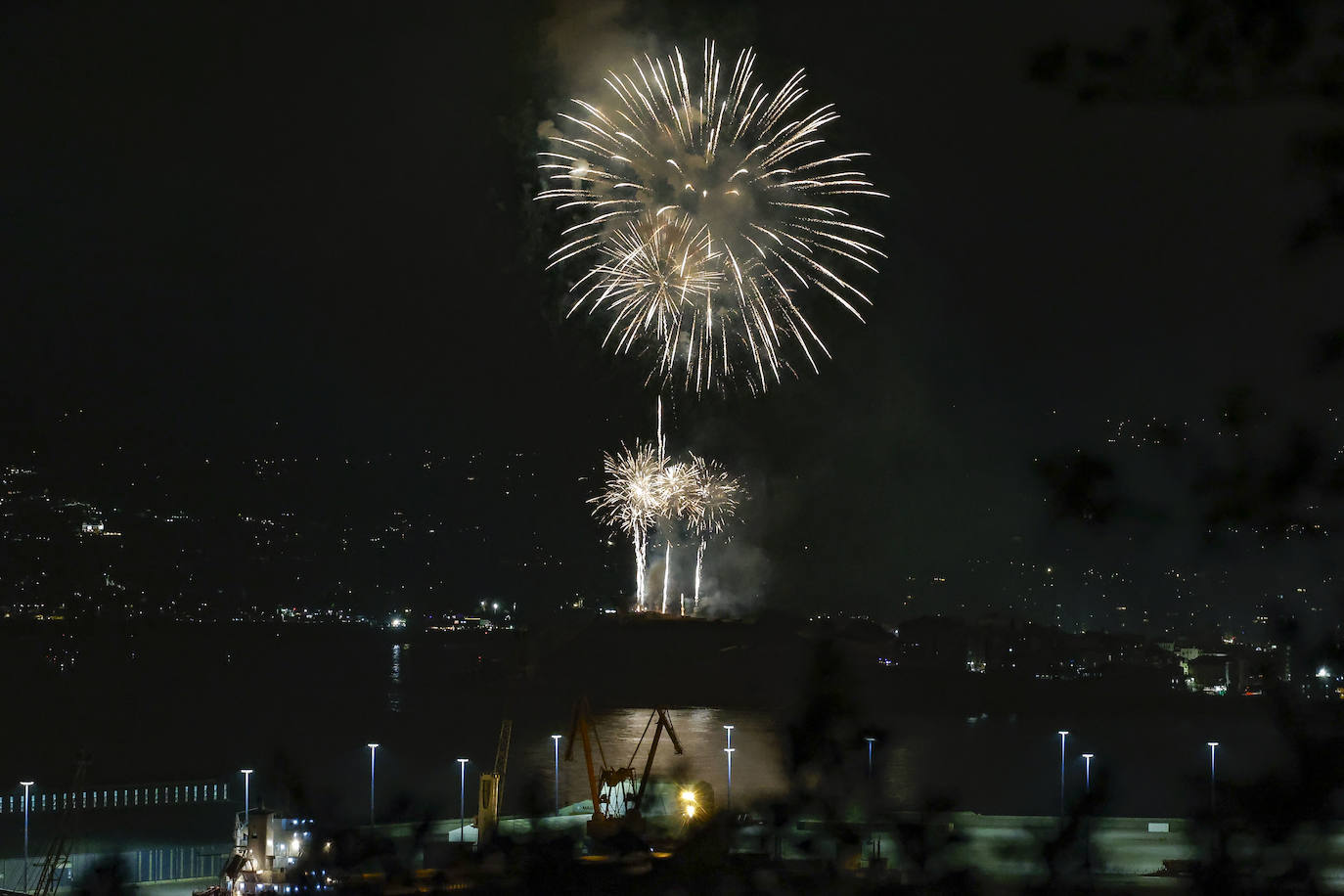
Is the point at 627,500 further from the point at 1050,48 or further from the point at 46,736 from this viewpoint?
the point at 1050,48

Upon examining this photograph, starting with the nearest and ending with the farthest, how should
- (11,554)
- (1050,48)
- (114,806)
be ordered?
(1050,48) → (114,806) → (11,554)

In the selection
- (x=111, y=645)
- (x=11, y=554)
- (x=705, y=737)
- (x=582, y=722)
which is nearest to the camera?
(x=582, y=722)

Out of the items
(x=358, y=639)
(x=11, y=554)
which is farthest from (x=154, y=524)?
(x=358, y=639)

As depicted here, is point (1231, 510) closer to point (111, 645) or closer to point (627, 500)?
point (627, 500)

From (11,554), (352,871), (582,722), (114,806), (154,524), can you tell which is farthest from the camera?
(154,524)

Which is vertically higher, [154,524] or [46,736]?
[154,524]

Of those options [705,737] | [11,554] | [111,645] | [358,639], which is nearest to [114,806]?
[705,737]

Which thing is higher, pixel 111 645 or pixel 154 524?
pixel 154 524

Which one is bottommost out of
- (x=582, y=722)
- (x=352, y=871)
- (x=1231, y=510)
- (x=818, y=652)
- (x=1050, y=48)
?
(x=582, y=722)

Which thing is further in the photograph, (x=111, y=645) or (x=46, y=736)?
(x=111, y=645)
